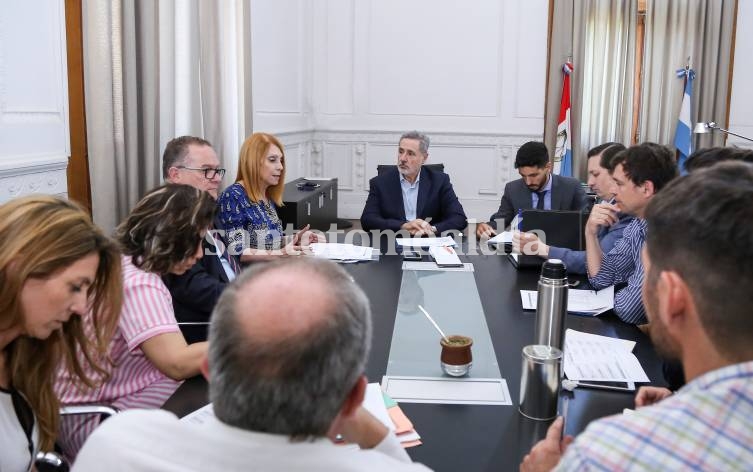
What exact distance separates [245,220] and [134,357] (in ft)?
5.39

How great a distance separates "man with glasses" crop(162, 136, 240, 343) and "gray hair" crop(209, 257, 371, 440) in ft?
3.41

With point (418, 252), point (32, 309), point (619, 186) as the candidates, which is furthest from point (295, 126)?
point (32, 309)

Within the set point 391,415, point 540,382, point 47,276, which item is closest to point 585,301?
point 540,382

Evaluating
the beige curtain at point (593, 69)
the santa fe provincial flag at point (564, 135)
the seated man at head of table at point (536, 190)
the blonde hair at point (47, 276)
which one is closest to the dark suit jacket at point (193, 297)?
the blonde hair at point (47, 276)

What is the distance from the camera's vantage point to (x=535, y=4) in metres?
6.94

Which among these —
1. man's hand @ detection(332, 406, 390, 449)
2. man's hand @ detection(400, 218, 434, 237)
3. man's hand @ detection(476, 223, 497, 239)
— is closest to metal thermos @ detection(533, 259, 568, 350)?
man's hand @ detection(332, 406, 390, 449)

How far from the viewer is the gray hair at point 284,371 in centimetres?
75

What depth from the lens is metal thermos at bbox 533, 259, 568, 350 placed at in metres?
1.57

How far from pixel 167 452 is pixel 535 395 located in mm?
830

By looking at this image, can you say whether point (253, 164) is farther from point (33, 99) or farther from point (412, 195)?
point (412, 195)

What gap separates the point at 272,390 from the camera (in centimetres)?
75

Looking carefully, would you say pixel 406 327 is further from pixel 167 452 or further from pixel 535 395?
pixel 167 452

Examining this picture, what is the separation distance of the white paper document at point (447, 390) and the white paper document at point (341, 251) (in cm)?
133

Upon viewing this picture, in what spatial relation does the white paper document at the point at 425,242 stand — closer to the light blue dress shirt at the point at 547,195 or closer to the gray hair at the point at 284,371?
the light blue dress shirt at the point at 547,195
